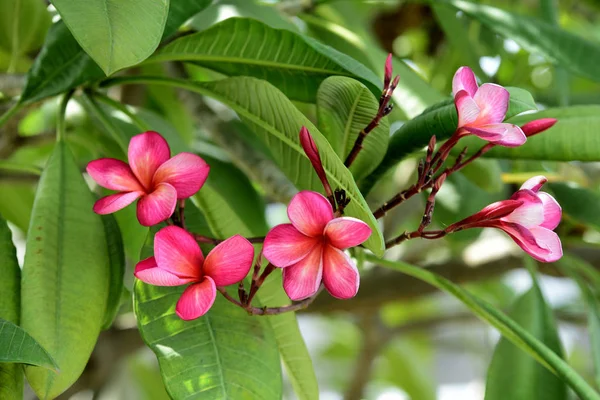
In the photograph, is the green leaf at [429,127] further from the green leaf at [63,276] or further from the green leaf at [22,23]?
the green leaf at [22,23]

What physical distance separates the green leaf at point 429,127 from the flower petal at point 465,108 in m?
0.03

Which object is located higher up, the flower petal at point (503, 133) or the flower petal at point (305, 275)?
the flower petal at point (305, 275)

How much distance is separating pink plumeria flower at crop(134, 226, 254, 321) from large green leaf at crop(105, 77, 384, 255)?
0.06 m

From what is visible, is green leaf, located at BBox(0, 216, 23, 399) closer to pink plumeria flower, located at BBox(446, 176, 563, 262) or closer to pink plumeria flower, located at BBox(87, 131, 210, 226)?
pink plumeria flower, located at BBox(87, 131, 210, 226)

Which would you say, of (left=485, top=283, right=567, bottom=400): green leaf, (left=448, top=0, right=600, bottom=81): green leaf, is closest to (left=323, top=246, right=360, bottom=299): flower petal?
(left=485, top=283, right=567, bottom=400): green leaf

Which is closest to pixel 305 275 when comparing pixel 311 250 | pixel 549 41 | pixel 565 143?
pixel 311 250

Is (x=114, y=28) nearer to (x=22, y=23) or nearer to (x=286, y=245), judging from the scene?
(x=286, y=245)

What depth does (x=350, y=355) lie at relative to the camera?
6.66ft

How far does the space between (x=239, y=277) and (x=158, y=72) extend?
629 millimetres

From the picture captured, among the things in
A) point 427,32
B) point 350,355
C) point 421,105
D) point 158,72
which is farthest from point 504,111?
point 350,355

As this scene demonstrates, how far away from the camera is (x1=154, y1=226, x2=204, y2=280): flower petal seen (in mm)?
422

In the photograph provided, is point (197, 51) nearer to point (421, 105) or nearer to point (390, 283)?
point (421, 105)

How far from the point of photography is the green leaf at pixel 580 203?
0.74 m

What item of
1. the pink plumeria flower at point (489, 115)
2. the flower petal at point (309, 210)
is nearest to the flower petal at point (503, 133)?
the pink plumeria flower at point (489, 115)
